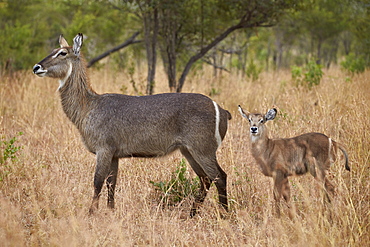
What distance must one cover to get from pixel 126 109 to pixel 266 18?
5.93 m

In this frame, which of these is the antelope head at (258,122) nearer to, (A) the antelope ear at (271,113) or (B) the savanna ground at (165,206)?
(A) the antelope ear at (271,113)

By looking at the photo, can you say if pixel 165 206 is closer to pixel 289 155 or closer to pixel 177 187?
pixel 177 187

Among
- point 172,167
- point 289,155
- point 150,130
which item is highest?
point 150,130

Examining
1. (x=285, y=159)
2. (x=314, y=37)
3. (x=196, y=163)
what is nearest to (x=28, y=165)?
(x=196, y=163)

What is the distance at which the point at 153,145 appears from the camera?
438 cm

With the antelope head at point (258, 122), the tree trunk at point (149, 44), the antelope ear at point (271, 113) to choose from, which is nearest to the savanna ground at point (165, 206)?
the antelope head at point (258, 122)

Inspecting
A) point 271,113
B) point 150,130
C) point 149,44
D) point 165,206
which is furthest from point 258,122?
point 149,44

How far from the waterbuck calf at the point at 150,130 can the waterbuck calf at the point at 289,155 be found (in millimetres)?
386

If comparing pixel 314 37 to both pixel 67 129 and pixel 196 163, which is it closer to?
pixel 67 129

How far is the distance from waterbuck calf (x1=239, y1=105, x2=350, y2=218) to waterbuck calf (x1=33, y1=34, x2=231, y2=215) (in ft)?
1.27

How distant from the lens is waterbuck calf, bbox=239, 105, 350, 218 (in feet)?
14.1

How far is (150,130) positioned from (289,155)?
1.42 m

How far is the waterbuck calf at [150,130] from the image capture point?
4.33 m

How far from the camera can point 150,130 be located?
14.4 feet
